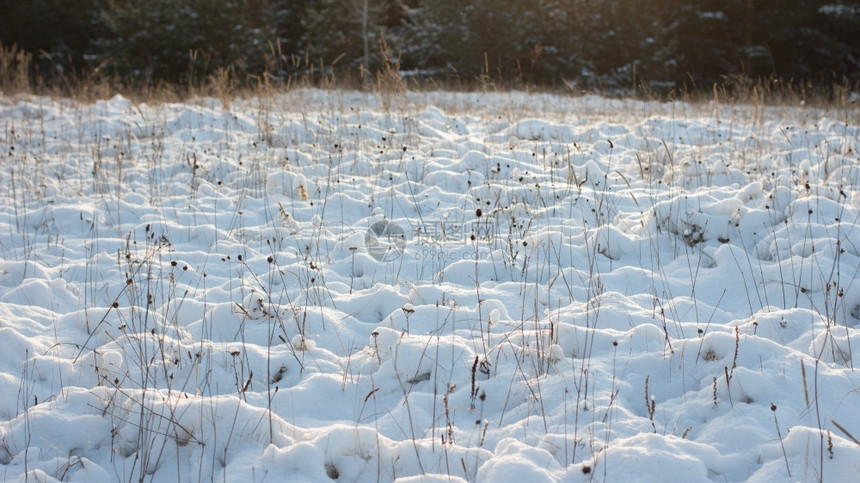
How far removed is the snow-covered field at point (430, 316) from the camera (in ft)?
7.15

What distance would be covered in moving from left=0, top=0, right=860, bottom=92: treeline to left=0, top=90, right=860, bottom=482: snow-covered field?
474 inches

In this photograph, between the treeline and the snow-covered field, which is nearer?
the snow-covered field

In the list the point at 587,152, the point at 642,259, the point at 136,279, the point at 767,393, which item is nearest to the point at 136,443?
the point at 136,279

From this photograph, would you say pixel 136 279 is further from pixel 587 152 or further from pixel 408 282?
pixel 587 152

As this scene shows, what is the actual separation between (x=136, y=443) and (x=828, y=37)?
21646 mm

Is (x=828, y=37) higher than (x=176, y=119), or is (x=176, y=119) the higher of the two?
(x=828, y=37)

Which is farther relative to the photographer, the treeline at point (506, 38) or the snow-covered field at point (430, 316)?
the treeline at point (506, 38)

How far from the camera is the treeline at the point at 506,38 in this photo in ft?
55.9

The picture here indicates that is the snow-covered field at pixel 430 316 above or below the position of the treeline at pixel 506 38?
below

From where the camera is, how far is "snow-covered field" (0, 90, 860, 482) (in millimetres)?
2180

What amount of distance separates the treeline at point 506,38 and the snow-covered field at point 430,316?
39.5ft

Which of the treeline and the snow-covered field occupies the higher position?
the treeline

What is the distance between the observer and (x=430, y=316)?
314cm

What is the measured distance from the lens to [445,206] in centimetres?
495
